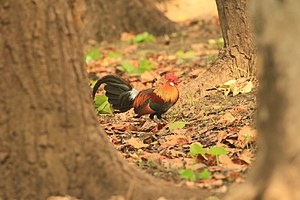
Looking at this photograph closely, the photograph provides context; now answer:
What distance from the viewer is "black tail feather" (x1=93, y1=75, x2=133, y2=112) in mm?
7406

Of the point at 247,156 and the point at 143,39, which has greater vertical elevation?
the point at 143,39

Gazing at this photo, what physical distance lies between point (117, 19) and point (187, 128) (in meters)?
7.10

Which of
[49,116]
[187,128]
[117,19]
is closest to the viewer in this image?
[49,116]

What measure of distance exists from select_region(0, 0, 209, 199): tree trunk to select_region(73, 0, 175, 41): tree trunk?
884cm

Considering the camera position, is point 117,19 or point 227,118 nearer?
point 227,118

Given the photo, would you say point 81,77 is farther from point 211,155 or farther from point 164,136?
point 164,136

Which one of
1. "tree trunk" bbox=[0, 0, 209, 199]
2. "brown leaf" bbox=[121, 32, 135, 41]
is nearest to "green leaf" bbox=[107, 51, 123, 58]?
"brown leaf" bbox=[121, 32, 135, 41]

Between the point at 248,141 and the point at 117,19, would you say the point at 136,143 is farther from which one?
the point at 117,19

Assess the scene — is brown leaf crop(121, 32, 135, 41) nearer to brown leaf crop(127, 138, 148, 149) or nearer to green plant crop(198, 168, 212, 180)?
brown leaf crop(127, 138, 148, 149)

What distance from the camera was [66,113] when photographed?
13.6ft

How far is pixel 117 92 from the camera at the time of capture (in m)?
7.50

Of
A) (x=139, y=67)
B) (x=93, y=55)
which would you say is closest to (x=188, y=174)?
(x=139, y=67)

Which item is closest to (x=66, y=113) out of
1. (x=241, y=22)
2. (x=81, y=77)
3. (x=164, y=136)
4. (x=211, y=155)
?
(x=81, y=77)

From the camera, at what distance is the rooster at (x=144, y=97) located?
268 inches
